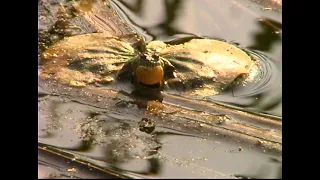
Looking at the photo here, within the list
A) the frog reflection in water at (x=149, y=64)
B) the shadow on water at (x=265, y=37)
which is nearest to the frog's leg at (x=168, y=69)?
the frog reflection in water at (x=149, y=64)

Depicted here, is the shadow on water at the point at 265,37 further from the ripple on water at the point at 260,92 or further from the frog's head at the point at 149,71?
the frog's head at the point at 149,71

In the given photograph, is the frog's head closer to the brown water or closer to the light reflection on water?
the brown water

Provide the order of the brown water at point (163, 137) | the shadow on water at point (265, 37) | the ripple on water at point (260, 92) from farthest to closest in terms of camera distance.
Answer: the shadow on water at point (265, 37) → the ripple on water at point (260, 92) → the brown water at point (163, 137)

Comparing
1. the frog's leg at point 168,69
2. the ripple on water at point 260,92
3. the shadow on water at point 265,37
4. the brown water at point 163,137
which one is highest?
the shadow on water at point 265,37

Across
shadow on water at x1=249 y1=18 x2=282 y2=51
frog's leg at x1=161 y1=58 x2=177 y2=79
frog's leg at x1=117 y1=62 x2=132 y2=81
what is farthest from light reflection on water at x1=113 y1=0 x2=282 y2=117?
frog's leg at x1=117 y1=62 x2=132 y2=81

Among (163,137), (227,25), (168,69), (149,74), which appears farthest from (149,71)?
(227,25)

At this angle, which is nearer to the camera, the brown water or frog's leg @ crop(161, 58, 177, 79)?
the brown water

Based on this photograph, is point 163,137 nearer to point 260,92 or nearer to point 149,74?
point 149,74

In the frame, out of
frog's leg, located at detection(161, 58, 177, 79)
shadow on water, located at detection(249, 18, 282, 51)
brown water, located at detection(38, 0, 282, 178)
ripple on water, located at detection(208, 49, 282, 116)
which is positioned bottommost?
brown water, located at detection(38, 0, 282, 178)
